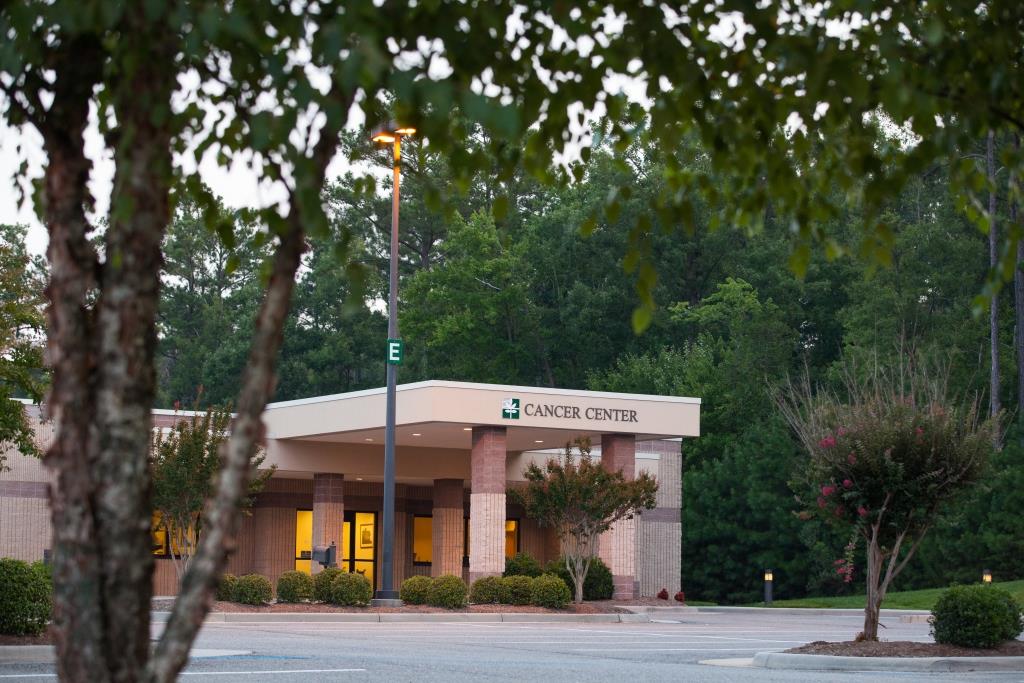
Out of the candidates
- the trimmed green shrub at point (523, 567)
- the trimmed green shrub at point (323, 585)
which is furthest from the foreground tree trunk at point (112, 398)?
the trimmed green shrub at point (523, 567)

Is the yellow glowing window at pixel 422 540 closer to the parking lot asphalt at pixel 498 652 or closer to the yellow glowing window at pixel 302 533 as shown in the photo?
the yellow glowing window at pixel 302 533

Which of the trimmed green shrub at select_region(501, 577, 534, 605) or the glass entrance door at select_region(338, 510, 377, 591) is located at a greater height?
the glass entrance door at select_region(338, 510, 377, 591)

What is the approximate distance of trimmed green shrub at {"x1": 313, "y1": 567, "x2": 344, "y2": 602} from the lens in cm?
3244

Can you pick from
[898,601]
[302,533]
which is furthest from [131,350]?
[898,601]

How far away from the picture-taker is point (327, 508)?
138 feet

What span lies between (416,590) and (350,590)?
165cm

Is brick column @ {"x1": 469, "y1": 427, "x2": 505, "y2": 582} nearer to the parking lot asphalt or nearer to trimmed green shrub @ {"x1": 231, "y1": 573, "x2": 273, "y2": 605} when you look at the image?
the parking lot asphalt

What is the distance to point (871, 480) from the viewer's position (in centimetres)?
1991

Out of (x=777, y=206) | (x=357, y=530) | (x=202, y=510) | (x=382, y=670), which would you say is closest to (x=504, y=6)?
(x=777, y=206)

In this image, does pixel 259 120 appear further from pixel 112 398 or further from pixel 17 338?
pixel 17 338

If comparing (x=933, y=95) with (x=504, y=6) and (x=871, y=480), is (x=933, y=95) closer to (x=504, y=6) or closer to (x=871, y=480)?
(x=504, y=6)

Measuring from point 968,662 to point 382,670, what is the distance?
728 centimetres

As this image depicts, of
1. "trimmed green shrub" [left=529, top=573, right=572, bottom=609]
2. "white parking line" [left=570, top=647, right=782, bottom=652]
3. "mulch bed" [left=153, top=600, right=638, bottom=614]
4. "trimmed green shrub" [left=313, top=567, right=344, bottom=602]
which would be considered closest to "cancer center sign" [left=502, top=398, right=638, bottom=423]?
"trimmed green shrub" [left=529, top=573, right=572, bottom=609]

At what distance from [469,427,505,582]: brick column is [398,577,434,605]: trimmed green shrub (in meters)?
3.11
